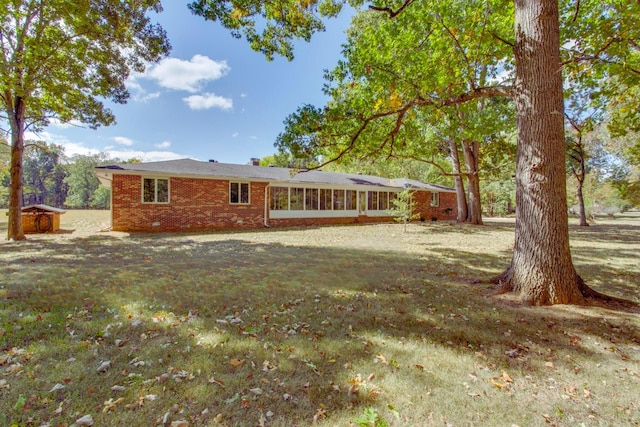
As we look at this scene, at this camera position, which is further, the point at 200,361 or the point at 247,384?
the point at 200,361

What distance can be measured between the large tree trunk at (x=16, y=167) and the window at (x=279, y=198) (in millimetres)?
10502

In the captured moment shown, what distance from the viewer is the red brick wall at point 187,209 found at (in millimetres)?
12992

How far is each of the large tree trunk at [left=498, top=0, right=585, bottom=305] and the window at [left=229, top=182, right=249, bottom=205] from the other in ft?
44.7

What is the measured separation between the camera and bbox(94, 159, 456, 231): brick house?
43.2 ft

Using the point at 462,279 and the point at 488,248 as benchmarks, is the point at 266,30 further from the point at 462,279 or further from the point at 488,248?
the point at 488,248

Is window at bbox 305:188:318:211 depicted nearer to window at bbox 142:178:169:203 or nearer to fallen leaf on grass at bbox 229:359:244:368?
window at bbox 142:178:169:203

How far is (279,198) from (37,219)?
1130cm

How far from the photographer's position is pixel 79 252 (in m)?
8.05

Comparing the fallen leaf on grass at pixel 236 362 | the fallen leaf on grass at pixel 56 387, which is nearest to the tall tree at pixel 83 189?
the fallen leaf on grass at pixel 56 387

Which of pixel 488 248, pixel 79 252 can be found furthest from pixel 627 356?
pixel 79 252

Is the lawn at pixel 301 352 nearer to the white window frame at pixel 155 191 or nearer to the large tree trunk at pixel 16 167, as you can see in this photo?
the large tree trunk at pixel 16 167

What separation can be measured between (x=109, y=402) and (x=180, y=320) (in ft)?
5.12

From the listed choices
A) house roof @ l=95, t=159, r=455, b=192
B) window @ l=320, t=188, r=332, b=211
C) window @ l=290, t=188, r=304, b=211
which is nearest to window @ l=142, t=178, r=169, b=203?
house roof @ l=95, t=159, r=455, b=192

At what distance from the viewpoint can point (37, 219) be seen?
1300 cm
